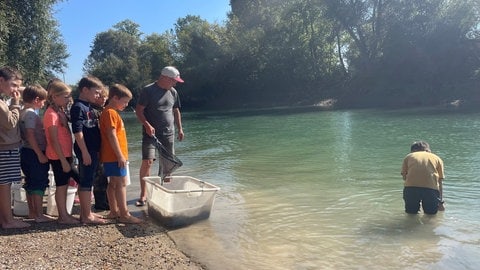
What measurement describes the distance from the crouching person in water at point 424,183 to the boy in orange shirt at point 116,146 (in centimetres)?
357

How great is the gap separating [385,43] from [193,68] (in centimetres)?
2221

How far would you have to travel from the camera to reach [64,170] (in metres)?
5.29

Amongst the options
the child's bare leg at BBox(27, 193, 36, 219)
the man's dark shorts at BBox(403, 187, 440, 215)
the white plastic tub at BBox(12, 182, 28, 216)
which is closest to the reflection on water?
the man's dark shorts at BBox(403, 187, 440, 215)

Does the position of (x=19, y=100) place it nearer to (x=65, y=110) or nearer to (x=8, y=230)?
(x=65, y=110)

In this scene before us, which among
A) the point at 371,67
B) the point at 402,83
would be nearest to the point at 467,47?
the point at 402,83

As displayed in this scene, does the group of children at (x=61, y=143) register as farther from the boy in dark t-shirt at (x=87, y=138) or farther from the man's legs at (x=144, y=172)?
the man's legs at (x=144, y=172)

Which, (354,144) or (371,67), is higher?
(371,67)

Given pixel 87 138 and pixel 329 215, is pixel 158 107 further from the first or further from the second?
pixel 329 215

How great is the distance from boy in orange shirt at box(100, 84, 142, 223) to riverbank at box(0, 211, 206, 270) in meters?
0.35

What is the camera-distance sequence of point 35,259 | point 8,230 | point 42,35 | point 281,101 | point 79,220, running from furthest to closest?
point 281,101, point 42,35, point 79,220, point 8,230, point 35,259

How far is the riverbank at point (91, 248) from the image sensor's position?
413cm

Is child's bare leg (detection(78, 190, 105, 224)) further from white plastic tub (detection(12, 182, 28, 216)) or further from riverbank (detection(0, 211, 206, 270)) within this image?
white plastic tub (detection(12, 182, 28, 216))

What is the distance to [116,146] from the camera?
525 cm

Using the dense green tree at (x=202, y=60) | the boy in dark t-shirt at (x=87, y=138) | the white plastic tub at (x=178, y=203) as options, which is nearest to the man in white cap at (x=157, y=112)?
the white plastic tub at (x=178, y=203)
